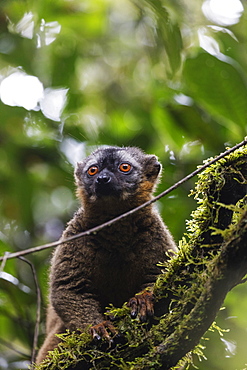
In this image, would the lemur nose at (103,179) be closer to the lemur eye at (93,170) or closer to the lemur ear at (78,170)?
the lemur eye at (93,170)

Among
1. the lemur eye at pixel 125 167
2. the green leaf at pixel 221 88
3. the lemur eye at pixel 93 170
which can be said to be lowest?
the lemur eye at pixel 93 170

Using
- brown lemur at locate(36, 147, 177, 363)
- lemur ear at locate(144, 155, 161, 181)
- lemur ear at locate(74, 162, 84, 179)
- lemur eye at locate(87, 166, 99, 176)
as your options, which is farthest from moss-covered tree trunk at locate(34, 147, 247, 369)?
lemur ear at locate(74, 162, 84, 179)

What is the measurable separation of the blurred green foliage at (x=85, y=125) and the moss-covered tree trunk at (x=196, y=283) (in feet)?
6.26

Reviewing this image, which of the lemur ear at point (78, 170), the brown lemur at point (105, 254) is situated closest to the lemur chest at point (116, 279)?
the brown lemur at point (105, 254)

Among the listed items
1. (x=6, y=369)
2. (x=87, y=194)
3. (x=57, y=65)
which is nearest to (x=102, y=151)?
(x=87, y=194)

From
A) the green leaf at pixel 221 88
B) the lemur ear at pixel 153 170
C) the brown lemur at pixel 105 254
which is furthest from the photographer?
the lemur ear at pixel 153 170

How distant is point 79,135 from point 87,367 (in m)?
3.84

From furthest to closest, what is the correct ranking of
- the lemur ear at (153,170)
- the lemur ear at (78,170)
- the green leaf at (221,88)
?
1. the lemur ear at (78,170)
2. the lemur ear at (153,170)
3. the green leaf at (221,88)

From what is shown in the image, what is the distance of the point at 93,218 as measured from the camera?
497 cm

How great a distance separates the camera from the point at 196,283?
114 inches

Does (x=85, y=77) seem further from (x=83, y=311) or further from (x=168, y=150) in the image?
(x=83, y=311)

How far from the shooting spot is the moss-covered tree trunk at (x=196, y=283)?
251cm

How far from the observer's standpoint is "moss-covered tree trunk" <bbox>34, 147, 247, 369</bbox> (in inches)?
98.7

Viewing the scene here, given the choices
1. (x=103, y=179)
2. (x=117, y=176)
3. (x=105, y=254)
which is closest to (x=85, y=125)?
(x=117, y=176)
